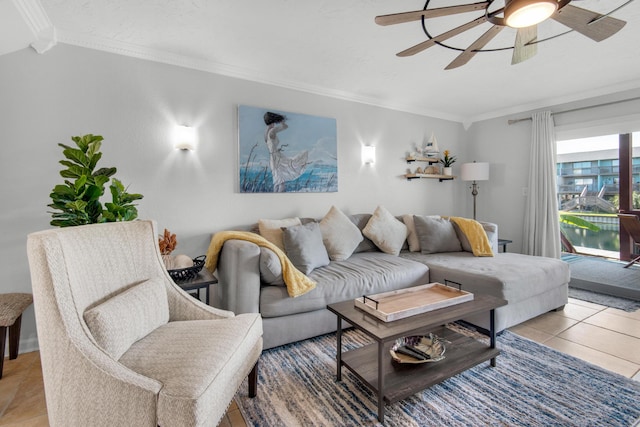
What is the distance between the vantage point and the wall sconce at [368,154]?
3795 millimetres

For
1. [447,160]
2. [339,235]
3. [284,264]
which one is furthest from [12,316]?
[447,160]

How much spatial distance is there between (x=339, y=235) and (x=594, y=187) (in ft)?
11.1

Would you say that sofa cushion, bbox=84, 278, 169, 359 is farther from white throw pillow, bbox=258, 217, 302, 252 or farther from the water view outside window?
the water view outside window

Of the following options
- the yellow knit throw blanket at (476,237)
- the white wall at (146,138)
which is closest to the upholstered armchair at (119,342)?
the white wall at (146,138)

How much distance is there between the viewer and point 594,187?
3.84 meters

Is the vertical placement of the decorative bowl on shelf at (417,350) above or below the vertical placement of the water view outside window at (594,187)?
below

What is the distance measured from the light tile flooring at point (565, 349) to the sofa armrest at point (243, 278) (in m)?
0.64

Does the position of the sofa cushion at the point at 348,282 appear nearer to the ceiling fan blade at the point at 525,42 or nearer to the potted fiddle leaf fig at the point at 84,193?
the potted fiddle leaf fig at the point at 84,193

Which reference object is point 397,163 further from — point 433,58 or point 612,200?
point 612,200

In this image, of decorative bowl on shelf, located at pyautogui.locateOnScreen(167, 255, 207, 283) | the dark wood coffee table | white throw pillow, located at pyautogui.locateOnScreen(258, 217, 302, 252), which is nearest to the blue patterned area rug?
the dark wood coffee table

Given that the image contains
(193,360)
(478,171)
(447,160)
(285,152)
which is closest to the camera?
(193,360)

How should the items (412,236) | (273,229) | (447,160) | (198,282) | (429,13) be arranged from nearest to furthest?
(429,13), (198,282), (273,229), (412,236), (447,160)

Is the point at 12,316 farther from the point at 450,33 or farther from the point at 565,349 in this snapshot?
the point at 565,349

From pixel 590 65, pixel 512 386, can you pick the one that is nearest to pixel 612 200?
pixel 590 65
